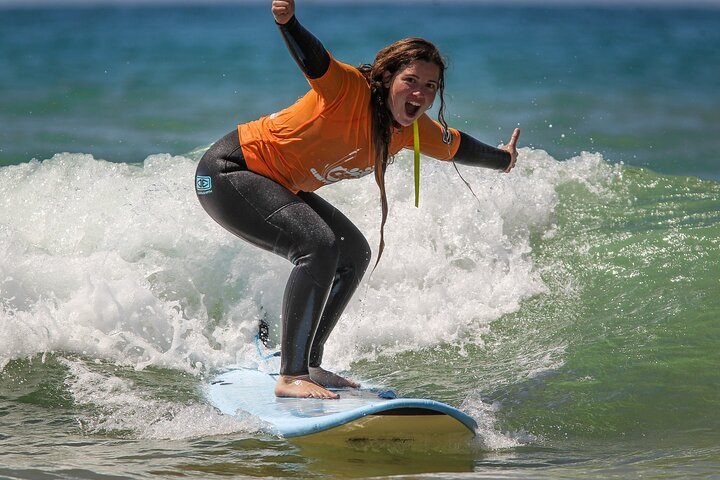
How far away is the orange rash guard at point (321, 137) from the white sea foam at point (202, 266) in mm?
1562

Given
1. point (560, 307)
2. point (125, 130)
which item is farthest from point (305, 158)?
point (125, 130)

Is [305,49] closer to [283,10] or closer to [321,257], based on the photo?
[283,10]

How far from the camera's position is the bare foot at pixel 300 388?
14.7 ft

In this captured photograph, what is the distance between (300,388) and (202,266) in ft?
7.64

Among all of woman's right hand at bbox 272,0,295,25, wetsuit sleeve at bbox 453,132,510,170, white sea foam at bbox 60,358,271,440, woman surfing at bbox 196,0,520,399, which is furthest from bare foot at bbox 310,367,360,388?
woman's right hand at bbox 272,0,295,25

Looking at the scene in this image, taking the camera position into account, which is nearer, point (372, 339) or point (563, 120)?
point (372, 339)

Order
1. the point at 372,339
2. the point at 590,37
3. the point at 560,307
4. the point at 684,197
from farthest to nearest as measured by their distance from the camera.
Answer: the point at 590,37 → the point at 684,197 → the point at 560,307 → the point at 372,339

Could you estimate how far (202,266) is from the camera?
21.8ft

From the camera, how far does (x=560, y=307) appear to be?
20.7 ft

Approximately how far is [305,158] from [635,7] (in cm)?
6212

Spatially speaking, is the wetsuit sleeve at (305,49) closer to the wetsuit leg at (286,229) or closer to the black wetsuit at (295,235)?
the black wetsuit at (295,235)

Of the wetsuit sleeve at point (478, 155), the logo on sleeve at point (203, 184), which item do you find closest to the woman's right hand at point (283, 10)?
the logo on sleeve at point (203, 184)

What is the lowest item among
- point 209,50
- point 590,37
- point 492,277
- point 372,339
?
point 372,339

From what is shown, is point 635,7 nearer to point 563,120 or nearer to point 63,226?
point 563,120
